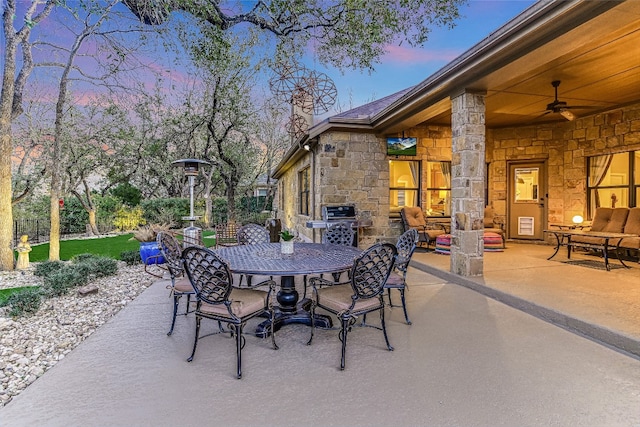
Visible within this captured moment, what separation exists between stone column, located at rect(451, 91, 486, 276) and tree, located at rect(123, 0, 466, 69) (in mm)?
1386

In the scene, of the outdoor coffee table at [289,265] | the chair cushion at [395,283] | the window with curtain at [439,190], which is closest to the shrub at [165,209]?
the window with curtain at [439,190]

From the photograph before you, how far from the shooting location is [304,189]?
9383 millimetres

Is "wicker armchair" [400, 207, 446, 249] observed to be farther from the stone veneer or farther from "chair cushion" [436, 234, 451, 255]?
the stone veneer

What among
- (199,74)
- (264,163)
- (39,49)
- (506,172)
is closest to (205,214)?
(264,163)

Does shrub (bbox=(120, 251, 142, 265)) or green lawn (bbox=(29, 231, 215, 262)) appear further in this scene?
green lawn (bbox=(29, 231, 215, 262))

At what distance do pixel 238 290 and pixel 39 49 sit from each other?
7013 millimetres

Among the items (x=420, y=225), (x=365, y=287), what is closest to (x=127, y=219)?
(x=420, y=225)

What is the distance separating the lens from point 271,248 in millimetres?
3807

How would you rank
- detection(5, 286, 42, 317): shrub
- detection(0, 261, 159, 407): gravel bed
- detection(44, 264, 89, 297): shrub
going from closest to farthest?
1. detection(0, 261, 159, 407): gravel bed
2. detection(5, 286, 42, 317): shrub
3. detection(44, 264, 89, 297): shrub

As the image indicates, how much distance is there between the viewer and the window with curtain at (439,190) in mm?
7688

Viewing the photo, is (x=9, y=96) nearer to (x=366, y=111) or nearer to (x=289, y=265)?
(x=289, y=265)

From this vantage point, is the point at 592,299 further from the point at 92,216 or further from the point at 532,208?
the point at 92,216

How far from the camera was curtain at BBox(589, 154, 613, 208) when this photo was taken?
646 cm

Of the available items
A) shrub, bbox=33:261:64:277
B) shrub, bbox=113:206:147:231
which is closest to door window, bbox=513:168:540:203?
shrub, bbox=33:261:64:277
